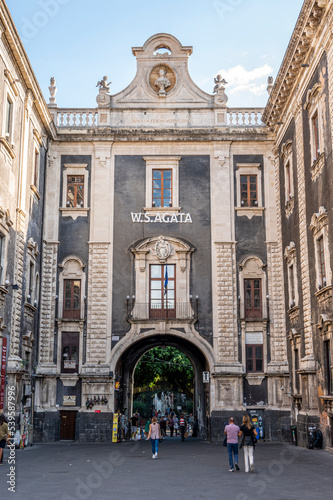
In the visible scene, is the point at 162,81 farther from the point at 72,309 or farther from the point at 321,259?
the point at 321,259

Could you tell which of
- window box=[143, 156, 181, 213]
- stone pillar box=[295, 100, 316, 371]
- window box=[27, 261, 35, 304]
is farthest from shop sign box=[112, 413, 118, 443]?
window box=[143, 156, 181, 213]

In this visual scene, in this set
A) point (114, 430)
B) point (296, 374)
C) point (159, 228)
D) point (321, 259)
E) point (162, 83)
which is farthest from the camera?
point (162, 83)

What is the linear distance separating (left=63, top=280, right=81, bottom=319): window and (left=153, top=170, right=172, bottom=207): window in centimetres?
562

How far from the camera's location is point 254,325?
29.9m

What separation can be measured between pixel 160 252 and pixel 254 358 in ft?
22.2

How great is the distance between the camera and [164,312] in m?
30.0

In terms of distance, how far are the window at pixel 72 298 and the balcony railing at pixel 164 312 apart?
2.66 meters

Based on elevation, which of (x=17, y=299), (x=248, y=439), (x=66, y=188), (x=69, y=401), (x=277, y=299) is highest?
(x=66, y=188)

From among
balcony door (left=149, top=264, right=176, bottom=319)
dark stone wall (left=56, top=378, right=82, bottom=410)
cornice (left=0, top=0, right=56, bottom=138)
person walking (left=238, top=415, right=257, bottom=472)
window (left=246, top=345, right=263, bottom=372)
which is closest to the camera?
person walking (left=238, top=415, right=257, bottom=472)

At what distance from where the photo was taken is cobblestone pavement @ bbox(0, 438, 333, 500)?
1313 centimetres

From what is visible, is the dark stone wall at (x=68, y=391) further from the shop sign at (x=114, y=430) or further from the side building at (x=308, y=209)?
the side building at (x=308, y=209)

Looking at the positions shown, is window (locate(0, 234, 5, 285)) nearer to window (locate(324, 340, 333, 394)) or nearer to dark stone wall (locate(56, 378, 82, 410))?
dark stone wall (locate(56, 378, 82, 410))

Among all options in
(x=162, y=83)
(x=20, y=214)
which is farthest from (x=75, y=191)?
(x=162, y=83)

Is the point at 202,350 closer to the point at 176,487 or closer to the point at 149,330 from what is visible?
the point at 149,330
